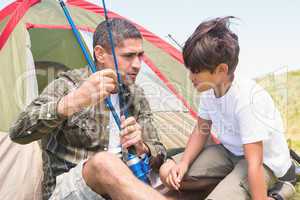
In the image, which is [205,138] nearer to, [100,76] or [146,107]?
[146,107]

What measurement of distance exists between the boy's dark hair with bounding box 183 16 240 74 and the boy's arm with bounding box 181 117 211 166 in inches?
12.7

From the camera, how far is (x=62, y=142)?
172 cm

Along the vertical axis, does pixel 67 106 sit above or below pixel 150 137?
above

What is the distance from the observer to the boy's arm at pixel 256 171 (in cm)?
154

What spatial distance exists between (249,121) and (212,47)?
0.33m

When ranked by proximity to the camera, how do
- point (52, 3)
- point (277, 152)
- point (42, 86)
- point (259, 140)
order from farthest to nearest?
1. point (52, 3)
2. point (42, 86)
3. point (277, 152)
4. point (259, 140)

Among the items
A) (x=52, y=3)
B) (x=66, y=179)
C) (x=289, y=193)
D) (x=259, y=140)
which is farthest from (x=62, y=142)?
(x=52, y=3)

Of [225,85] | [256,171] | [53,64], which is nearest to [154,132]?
[225,85]

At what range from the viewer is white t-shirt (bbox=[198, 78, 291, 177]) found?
1582mm

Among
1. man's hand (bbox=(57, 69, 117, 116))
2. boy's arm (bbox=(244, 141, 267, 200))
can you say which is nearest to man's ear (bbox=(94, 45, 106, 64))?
man's hand (bbox=(57, 69, 117, 116))

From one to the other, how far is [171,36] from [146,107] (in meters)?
0.88

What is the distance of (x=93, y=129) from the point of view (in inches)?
69.4

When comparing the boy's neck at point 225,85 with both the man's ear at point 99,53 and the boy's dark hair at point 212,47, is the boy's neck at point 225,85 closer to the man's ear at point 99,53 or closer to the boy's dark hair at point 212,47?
the boy's dark hair at point 212,47

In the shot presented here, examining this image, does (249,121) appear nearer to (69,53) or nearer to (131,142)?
(131,142)
